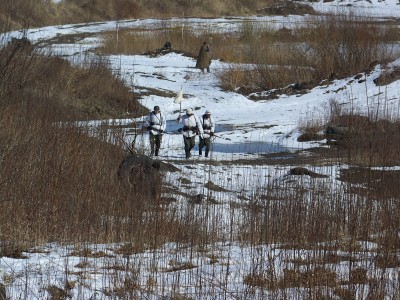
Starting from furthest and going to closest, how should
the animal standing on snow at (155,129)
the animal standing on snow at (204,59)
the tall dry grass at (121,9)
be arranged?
1. the tall dry grass at (121,9)
2. the animal standing on snow at (204,59)
3. the animal standing on snow at (155,129)

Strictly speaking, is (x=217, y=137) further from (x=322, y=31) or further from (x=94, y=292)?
(x=94, y=292)

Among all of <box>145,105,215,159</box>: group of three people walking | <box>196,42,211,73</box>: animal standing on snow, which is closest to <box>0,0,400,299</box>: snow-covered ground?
<box>196,42,211,73</box>: animal standing on snow

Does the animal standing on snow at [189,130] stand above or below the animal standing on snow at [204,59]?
below

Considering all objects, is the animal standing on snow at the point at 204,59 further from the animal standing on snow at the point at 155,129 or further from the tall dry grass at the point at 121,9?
the animal standing on snow at the point at 155,129

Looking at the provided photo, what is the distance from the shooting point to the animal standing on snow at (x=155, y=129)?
19692 mm

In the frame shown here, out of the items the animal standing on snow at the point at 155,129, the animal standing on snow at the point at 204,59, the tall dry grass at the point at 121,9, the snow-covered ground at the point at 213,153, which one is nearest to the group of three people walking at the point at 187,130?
the animal standing on snow at the point at 155,129

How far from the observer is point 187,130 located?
20.1 m

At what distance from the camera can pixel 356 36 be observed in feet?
106

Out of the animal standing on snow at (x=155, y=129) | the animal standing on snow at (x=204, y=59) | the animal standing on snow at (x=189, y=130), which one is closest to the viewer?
the animal standing on snow at (x=155, y=129)

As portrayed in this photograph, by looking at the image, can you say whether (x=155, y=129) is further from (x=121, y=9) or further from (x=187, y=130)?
(x=121, y=9)

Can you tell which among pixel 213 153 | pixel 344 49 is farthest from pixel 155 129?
pixel 344 49

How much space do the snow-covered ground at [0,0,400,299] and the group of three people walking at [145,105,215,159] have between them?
0.44 meters

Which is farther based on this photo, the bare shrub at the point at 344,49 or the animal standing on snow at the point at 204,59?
the animal standing on snow at the point at 204,59

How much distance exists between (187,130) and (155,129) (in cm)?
90
